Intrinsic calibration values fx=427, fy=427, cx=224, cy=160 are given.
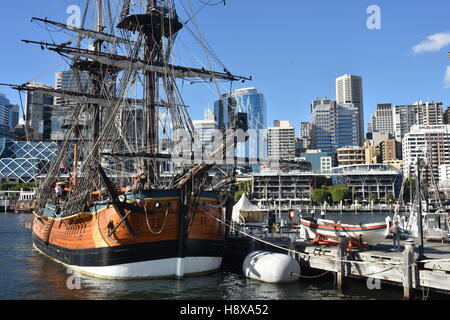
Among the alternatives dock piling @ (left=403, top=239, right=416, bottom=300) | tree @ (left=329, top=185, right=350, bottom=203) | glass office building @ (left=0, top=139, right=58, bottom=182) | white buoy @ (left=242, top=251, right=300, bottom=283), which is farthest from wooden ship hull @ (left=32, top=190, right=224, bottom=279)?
glass office building @ (left=0, top=139, right=58, bottom=182)

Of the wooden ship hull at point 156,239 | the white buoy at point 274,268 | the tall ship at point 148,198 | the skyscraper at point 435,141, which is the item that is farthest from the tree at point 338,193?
the white buoy at point 274,268

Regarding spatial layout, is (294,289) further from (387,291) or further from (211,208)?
(211,208)

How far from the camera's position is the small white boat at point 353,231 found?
22719mm

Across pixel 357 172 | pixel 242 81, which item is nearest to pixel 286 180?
pixel 357 172

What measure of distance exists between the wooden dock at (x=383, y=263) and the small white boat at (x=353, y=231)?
63 centimetres

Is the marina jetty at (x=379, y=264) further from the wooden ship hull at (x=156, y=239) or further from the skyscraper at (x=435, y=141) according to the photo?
the skyscraper at (x=435, y=141)

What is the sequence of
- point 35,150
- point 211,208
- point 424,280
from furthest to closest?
1. point 35,150
2. point 211,208
3. point 424,280

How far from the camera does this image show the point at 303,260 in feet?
77.5

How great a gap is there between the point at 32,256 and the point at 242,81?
23.0m

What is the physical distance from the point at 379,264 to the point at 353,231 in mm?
3711

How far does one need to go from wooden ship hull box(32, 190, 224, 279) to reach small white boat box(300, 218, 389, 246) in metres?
5.83

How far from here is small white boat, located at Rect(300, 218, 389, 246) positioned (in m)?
22.7

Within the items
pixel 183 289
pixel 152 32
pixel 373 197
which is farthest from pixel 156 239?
pixel 373 197

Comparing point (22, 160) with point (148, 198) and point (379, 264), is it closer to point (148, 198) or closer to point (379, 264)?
point (148, 198)
